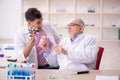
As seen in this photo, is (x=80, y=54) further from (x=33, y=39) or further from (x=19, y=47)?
(x=19, y=47)

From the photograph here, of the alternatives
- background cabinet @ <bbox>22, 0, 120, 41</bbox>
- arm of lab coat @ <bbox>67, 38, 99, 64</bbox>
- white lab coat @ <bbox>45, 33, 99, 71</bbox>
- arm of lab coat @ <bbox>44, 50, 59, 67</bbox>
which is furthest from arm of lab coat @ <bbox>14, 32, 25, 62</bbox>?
background cabinet @ <bbox>22, 0, 120, 41</bbox>

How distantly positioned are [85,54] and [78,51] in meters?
0.08

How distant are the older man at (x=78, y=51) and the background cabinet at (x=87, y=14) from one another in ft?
6.51

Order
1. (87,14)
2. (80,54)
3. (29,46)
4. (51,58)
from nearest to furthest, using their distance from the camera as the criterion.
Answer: (80,54), (29,46), (51,58), (87,14)

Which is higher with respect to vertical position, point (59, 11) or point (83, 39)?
point (59, 11)

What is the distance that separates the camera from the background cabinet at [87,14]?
4773 mm

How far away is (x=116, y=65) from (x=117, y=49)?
32cm

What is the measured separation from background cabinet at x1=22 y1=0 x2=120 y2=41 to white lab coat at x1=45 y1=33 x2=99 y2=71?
1.99 metres

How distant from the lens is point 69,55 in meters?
2.62

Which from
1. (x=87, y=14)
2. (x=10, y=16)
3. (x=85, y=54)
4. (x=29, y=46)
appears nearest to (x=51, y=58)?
(x=29, y=46)

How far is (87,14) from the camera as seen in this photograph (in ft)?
15.8

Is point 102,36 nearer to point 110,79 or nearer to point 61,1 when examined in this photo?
point 61,1

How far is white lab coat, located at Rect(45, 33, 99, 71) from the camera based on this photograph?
266 cm

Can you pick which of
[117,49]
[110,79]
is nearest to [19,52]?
[110,79]
